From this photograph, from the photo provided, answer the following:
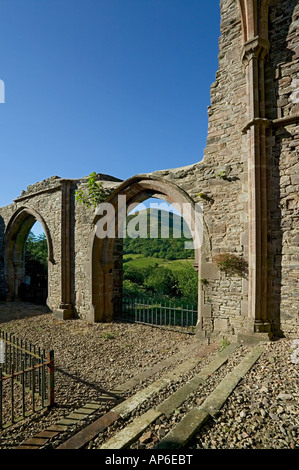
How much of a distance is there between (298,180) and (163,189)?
135 inches

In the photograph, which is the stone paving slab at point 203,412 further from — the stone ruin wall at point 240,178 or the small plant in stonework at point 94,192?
the small plant in stonework at point 94,192

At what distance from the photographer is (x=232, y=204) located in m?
5.75

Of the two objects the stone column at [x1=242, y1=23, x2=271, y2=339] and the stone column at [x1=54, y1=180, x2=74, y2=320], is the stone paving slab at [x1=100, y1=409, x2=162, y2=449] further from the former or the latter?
the stone column at [x1=54, y1=180, x2=74, y2=320]

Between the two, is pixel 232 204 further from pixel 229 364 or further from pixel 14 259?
pixel 14 259

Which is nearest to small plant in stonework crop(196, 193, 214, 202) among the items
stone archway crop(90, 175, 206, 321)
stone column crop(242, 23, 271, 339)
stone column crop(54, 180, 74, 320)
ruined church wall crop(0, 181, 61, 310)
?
stone column crop(242, 23, 271, 339)

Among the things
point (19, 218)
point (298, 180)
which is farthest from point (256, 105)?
point (19, 218)

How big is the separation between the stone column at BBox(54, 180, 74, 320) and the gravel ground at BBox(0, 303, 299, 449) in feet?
4.13

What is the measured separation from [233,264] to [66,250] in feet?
21.3

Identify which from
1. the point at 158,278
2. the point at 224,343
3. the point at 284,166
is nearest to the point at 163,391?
the point at 224,343

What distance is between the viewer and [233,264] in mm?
5516

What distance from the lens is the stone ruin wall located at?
4.98 metres

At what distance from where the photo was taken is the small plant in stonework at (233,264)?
17.9 ft

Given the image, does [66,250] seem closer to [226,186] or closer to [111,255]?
[111,255]

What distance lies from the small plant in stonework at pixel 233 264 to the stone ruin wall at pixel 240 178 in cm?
13
